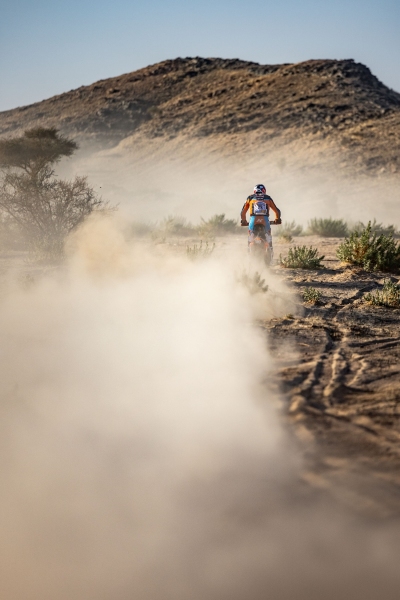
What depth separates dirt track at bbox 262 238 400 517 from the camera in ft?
10.8

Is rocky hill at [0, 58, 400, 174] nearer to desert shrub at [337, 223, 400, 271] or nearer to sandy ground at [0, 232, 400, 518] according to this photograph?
desert shrub at [337, 223, 400, 271]

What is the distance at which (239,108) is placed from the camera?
5184cm

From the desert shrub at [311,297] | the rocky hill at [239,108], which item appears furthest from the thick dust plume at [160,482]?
the rocky hill at [239,108]

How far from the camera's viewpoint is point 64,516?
3137 millimetres

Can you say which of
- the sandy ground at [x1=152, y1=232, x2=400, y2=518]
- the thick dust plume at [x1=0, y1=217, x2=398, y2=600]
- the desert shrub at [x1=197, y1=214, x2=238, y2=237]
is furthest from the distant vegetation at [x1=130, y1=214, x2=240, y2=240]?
the thick dust plume at [x1=0, y1=217, x2=398, y2=600]

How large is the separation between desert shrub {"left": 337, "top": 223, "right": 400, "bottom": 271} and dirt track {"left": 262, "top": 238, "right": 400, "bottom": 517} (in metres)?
2.80

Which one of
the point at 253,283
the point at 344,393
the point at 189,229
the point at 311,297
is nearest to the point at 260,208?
the point at 253,283

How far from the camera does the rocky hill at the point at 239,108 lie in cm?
4266

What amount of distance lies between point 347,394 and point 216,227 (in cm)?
1406

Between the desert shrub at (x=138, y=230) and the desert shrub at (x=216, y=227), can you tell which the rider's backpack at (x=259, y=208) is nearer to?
the desert shrub at (x=216, y=227)

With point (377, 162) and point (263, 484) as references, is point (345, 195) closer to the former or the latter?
point (377, 162)

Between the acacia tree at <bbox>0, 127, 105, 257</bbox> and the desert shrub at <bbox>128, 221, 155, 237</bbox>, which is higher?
the acacia tree at <bbox>0, 127, 105, 257</bbox>

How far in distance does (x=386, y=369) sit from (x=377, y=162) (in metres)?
36.2

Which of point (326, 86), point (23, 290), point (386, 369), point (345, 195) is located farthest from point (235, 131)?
point (386, 369)
